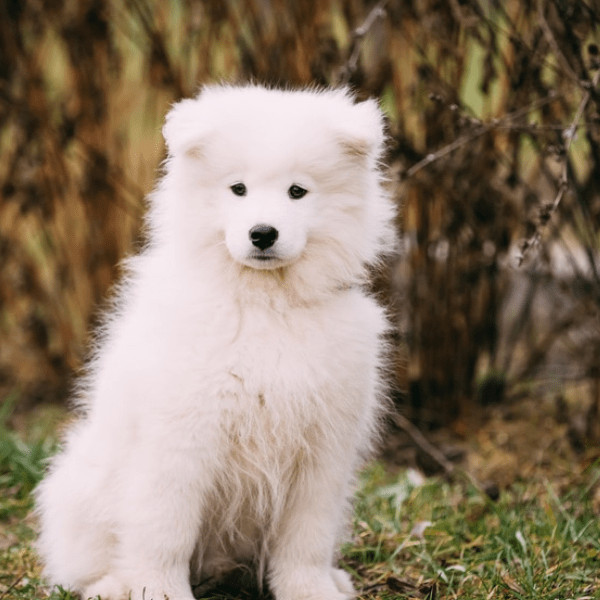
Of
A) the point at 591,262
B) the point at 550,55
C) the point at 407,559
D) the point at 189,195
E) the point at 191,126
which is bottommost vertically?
the point at 407,559

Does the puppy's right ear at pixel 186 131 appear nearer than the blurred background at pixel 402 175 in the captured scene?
Yes

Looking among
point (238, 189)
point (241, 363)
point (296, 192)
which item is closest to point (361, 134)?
point (296, 192)

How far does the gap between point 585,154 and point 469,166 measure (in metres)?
0.58

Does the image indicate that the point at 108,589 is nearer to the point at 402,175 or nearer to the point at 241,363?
the point at 241,363

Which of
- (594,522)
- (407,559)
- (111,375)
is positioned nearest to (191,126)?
(111,375)

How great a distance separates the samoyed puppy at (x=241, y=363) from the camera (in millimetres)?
2525

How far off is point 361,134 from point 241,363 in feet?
2.34

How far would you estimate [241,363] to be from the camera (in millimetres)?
2539

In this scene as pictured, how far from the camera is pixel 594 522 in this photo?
3420 millimetres

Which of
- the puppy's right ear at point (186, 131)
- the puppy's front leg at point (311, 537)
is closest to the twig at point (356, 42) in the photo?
the puppy's right ear at point (186, 131)

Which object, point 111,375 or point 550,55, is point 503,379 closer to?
point 550,55

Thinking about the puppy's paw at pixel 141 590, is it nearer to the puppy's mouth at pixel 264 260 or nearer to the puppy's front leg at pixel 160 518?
the puppy's front leg at pixel 160 518

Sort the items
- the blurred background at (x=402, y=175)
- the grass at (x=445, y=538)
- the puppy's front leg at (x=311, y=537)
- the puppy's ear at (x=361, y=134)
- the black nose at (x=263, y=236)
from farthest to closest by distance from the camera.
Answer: the blurred background at (x=402, y=175) → the grass at (x=445, y=538) → the puppy's front leg at (x=311, y=537) → the puppy's ear at (x=361, y=134) → the black nose at (x=263, y=236)

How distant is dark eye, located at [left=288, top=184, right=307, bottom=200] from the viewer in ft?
8.35
